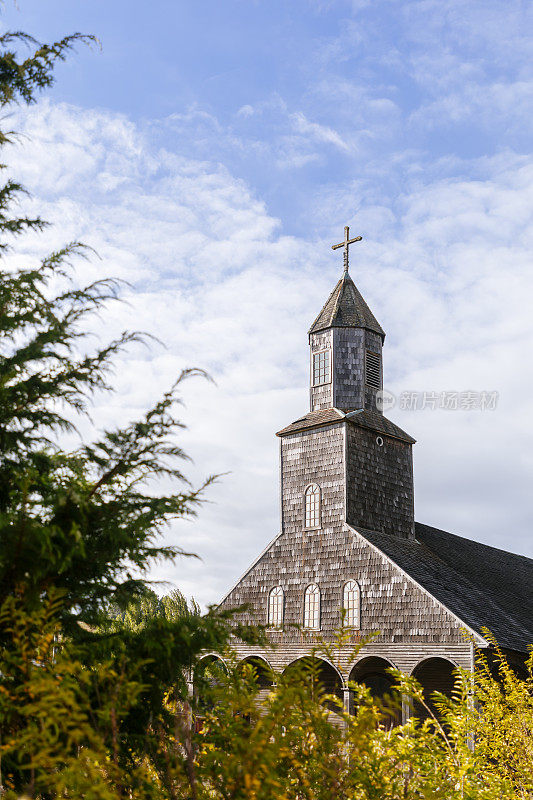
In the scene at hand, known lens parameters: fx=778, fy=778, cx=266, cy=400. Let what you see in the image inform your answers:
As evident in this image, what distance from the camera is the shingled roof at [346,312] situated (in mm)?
27625

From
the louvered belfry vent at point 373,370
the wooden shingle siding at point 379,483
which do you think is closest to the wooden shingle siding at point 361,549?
the wooden shingle siding at point 379,483

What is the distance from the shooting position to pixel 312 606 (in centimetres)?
2438

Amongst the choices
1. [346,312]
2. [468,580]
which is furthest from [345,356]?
[468,580]

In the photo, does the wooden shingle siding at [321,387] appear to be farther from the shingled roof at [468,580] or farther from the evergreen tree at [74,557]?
the evergreen tree at [74,557]

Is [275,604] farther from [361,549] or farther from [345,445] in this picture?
[345,445]

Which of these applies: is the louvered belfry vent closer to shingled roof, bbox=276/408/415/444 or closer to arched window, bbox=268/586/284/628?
shingled roof, bbox=276/408/415/444

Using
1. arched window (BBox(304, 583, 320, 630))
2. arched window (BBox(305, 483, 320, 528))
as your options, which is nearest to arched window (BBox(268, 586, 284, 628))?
arched window (BBox(304, 583, 320, 630))

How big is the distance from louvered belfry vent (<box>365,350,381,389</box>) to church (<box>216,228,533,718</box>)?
5 centimetres

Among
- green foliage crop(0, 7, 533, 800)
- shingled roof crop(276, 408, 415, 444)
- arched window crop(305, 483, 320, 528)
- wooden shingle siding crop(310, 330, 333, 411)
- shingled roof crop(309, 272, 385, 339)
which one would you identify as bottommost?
green foliage crop(0, 7, 533, 800)

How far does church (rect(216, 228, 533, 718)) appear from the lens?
72.5ft

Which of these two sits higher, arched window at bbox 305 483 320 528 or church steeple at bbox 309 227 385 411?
church steeple at bbox 309 227 385 411

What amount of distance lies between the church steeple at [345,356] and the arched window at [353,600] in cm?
614

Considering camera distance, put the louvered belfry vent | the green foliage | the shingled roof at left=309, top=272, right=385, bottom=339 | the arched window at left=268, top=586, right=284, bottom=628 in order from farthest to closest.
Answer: the shingled roof at left=309, top=272, right=385, bottom=339 < the louvered belfry vent < the arched window at left=268, top=586, right=284, bottom=628 < the green foliage

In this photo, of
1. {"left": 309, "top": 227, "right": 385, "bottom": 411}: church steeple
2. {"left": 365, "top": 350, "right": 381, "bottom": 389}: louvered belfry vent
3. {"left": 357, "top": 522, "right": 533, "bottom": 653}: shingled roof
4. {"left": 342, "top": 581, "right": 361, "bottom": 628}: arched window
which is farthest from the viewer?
{"left": 365, "top": 350, "right": 381, "bottom": 389}: louvered belfry vent
